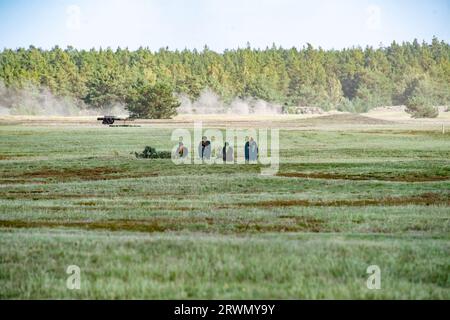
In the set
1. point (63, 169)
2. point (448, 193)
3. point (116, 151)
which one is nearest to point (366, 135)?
point (116, 151)

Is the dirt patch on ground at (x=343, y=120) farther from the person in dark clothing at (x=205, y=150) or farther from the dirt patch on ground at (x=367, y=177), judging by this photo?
the dirt patch on ground at (x=367, y=177)

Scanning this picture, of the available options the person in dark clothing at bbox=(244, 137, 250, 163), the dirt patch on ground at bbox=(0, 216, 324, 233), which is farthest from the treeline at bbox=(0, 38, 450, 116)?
the dirt patch on ground at bbox=(0, 216, 324, 233)

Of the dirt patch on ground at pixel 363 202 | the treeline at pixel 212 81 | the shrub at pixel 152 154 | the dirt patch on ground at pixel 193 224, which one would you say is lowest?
the dirt patch on ground at pixel 363 202

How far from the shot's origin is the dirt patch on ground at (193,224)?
23922 mm

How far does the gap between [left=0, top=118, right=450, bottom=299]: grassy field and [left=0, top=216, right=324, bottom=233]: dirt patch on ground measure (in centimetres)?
7

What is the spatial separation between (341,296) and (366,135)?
81.6 meters

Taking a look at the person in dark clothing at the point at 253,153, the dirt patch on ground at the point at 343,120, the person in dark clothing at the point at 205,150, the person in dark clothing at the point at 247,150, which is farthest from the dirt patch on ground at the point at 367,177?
the dirt patch on ground at the point at 343,120

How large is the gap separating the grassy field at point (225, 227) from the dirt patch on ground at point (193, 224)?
68 millimetres

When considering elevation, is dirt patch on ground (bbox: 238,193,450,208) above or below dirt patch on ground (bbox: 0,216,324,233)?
below

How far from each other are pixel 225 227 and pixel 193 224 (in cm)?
136

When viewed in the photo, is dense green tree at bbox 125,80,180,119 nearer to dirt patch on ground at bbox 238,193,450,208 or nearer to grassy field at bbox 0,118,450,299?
grassy field at bbox 0,118,450,299

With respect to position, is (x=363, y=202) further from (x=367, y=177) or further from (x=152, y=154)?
(x=152, y=154)

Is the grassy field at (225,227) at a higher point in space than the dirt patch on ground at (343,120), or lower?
lower

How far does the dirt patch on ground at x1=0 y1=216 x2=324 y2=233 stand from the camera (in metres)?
23.9
